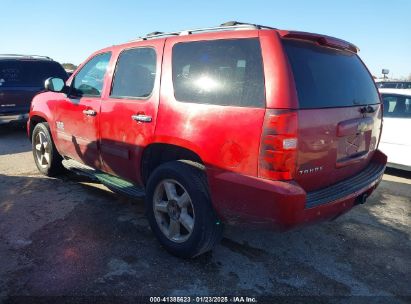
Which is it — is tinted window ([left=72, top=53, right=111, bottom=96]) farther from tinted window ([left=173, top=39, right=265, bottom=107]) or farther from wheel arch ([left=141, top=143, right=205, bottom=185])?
tinted window ([left=173, top=39, right=265, bottom=107])

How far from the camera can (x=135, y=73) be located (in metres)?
3.64

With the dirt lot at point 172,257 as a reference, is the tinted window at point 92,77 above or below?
above

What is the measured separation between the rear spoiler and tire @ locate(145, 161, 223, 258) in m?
1.27

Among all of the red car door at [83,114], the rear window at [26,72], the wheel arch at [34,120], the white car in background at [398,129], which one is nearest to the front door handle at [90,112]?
the red car door at [83,114]

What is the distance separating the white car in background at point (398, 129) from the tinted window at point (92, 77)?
4.70 m

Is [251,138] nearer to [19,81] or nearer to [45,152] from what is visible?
[45,152]

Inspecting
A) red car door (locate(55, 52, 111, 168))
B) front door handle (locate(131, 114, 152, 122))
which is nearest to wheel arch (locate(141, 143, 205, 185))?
front door handle (locate(131, 114, 152, 122))

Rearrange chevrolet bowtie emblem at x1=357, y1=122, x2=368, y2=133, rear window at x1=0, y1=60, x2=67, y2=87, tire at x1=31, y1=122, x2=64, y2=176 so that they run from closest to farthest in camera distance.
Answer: chevrolet bowtie emblem at x1=357, y1=122, x2=368, y2=133 → tire at x1=31, y1=122, x2=64, y2=176 → rear window at x1=0, y1=60, x2=67, y2=87

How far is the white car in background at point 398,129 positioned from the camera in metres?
5.80

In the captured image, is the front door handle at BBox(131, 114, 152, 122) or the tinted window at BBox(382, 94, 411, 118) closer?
the front door handle at BBox(131, 114, 152, 122)

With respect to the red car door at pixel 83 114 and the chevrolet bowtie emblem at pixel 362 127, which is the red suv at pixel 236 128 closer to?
the chevrolet bowtie emblem at pixel 362 127

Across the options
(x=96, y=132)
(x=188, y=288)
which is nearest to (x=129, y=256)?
(x=188, y=288)

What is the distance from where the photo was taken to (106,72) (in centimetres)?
401

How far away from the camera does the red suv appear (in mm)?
2449
